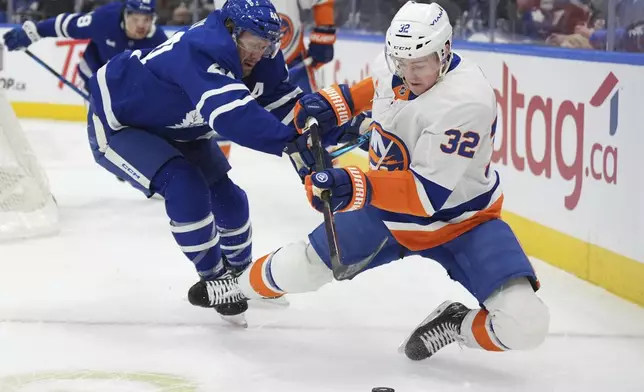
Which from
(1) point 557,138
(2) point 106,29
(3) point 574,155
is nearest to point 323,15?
(2) point 106,29

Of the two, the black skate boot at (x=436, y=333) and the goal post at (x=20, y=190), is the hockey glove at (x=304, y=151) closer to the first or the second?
the black skate boot at (x=436, y=333)

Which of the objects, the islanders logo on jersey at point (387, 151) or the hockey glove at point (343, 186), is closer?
the hockey glove at point (343, 186)

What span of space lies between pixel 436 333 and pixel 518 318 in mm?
290

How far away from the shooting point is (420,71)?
248cm

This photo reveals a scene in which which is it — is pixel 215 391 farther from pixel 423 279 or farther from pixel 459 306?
pixel 423 279

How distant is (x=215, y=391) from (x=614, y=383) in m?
0.96

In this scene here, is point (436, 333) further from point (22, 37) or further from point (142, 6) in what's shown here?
point (22, 37)

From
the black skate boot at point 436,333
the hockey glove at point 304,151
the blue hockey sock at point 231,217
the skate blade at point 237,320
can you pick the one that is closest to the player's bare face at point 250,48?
the hockey glove at point 304,151

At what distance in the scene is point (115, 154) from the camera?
313cm

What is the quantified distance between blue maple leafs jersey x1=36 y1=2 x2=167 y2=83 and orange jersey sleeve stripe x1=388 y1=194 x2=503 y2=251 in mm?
3105

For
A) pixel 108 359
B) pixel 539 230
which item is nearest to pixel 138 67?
pixel 108 359

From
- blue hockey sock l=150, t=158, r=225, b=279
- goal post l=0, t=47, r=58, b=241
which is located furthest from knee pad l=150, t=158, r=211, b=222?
goal post l=0, t=47, r=58, b=241

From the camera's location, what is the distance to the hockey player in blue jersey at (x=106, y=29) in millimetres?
5223

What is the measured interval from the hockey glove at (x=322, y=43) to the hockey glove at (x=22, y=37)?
4.39 feet
